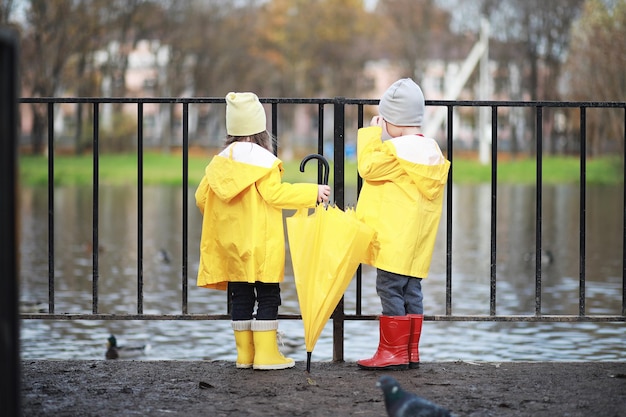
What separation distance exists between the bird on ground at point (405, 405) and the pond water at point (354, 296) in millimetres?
3229

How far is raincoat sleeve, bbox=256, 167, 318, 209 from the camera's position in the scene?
5.12 meters

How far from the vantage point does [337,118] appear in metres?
5.68

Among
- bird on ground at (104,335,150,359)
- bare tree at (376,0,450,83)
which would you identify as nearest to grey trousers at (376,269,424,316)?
bird on ground at (104,335,150,359)

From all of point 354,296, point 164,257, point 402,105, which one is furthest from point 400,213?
point 164,257

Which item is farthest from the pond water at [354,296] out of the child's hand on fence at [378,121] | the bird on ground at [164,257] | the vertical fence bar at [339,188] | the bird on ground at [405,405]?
the bird on ground at [405,405]

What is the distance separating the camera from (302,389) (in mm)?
4836

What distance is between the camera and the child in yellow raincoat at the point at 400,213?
5.26 metres

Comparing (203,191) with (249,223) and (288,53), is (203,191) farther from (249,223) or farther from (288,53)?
(288,53)

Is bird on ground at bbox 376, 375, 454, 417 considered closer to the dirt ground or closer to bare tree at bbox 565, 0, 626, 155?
the dirt ground

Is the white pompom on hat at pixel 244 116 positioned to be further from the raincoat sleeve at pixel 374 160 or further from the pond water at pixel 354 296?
the pond water at pixel 354 296

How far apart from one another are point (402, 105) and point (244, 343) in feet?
4.26

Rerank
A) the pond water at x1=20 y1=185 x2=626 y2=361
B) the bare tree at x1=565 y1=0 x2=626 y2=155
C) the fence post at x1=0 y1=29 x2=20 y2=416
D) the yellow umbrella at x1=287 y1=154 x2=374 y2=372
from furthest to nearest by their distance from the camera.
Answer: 1. the bare tree at x1=565 y1=0 x2=626 y2=155
2. the pond water at x1=20 y1=185 x2=626 y2=361
3. the yellow umbrella at x1=287 y1=154 x2=374 y2=372
4. the fence post at x1=0 y1=29 x2=20 y2=416

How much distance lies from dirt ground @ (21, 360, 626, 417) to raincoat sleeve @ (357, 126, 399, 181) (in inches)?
34.7

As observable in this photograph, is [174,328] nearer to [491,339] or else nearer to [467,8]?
[491,339]
